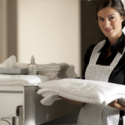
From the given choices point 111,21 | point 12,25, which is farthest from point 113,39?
point 12,25

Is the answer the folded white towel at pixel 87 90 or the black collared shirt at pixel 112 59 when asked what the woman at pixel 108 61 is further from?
the folded white towel at pixel 87 90

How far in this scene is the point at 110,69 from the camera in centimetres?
110

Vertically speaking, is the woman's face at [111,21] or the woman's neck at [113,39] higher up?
the woman's face at [111,21]

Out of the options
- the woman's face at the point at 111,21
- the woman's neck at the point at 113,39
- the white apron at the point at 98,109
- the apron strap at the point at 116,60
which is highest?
the woman's face at the point at 111,21

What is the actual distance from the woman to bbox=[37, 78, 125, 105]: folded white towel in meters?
0.11

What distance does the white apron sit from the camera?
104cm

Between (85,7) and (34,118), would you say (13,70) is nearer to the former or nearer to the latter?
(34,118)

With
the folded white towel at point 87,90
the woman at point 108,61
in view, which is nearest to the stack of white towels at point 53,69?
the woman at point 108,61

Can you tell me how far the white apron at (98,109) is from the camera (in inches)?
41.0

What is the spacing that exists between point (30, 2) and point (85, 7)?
35cm

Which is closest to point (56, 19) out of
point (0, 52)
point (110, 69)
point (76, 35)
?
point (76, 35)

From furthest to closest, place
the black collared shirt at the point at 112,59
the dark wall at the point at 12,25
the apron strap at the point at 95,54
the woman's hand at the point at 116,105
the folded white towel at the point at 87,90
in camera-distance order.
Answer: the dark wall at the point at 12,25 < the apron strap at the point at 95,54 < the black collared shirt at the point at 112,59 < the woman's hand at the point at 116,105 < the folded white towel at the point at 87,90

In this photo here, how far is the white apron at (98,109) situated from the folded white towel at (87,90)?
0.12m

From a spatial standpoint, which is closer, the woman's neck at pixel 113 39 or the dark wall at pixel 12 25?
the woman's neck at pixel 113 39
